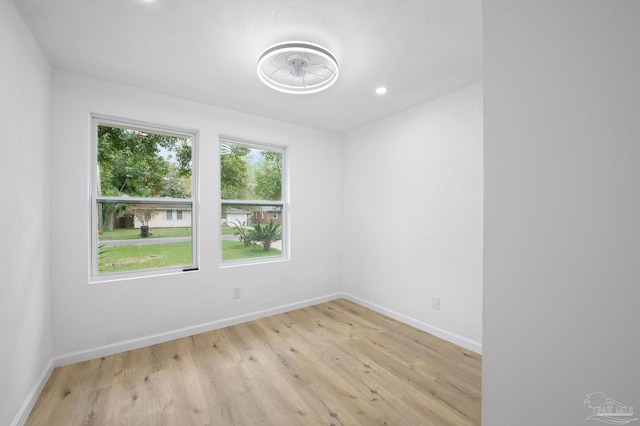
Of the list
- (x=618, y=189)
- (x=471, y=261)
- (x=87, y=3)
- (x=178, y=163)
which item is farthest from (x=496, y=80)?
(x=178, y=163)

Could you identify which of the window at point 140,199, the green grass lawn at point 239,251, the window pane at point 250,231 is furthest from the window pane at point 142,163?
the green grass lawn at point 239,251

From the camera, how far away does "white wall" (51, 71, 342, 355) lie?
227cm

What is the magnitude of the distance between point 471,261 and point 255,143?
2.85 metres

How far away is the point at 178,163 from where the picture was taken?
2.93 m

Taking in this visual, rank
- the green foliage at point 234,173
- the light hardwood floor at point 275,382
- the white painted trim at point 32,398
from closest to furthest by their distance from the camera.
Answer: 1. the white painted trim at point 32,398
2. the light hardwood floor at point 275,382
3. the green foliage at point 234,173

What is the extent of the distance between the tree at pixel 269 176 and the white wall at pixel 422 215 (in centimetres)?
108

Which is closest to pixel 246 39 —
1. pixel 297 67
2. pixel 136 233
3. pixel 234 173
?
pixel 297 67

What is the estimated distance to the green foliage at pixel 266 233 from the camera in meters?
3.52

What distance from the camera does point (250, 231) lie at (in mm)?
3475

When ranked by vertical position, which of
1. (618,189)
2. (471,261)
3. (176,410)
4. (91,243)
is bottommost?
(176,410)

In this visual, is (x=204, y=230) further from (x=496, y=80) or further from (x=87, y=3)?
(x=496, y=80)

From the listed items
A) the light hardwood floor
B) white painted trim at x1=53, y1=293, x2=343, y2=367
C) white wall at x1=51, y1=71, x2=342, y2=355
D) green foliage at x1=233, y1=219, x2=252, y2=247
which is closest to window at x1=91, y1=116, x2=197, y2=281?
white wall at x1=51, y1=71, x2=342, y2=355

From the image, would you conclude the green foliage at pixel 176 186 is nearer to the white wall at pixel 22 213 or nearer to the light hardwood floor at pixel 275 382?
the white wall at pixel 22 213

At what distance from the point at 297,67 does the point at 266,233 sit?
2.15m
